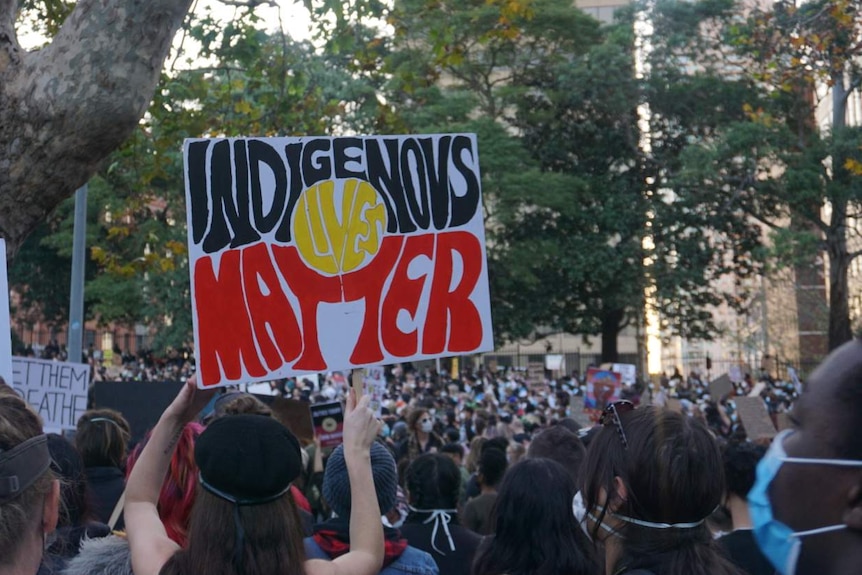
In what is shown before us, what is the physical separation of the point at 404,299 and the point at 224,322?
75 centimetres

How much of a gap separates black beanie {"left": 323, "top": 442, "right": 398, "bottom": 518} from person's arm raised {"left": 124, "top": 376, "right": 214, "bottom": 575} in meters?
0.64

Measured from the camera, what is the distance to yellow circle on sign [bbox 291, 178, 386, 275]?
432cm

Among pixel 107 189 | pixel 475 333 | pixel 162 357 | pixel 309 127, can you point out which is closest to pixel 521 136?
pixel 107 189

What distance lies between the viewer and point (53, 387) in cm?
783

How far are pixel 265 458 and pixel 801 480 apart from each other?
4.31ft

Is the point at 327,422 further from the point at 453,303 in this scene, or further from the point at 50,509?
the point at 50,509

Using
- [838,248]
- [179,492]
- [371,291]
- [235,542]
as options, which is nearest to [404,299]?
[371,291]

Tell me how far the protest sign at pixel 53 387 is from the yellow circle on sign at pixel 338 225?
3950mm

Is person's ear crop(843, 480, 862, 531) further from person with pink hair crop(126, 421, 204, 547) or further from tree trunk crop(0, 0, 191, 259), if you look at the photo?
tree trunk crop(0, 0, 191, 259)

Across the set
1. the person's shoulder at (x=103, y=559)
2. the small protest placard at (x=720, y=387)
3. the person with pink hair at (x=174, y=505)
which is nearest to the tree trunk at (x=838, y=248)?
the small protest placard at (x=720, y=387)

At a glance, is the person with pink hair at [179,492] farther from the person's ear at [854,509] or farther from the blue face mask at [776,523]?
the person's ear at [854,509]

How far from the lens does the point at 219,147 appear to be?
415 centimetres

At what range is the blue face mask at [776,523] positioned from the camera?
1.71 meters

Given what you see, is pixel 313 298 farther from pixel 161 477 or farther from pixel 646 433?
pixel 646 433
